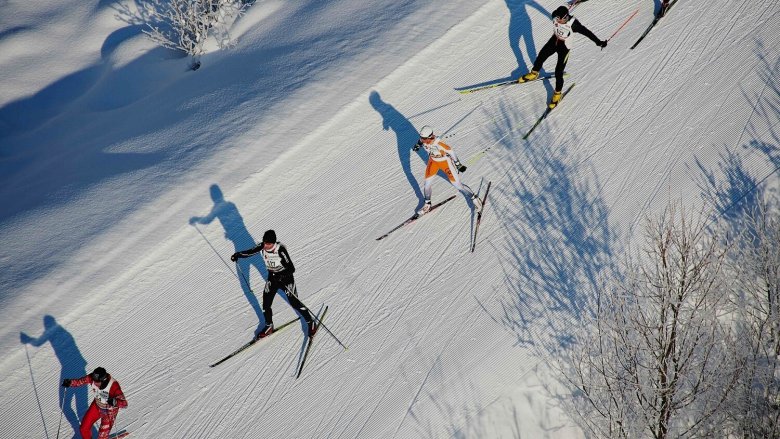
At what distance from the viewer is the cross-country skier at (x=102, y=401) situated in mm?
9031

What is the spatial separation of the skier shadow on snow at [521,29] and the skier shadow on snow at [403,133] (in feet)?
8.11

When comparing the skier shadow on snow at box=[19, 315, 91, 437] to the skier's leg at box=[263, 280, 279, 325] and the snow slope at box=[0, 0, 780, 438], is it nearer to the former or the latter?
the snow slope at box=[0, 0, 780, 438]

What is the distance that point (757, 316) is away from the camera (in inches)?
404

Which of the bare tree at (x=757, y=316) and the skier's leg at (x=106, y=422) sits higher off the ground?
the skier's leg at (x=106, y=422)

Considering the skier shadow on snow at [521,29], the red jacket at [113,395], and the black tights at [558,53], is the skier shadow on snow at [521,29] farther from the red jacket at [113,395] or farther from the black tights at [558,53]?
the red jacket at [113,395]

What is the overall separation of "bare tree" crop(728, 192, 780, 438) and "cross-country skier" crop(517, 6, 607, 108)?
3898 millimetres

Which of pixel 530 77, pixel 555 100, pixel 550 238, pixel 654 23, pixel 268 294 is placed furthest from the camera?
pixel 654 23

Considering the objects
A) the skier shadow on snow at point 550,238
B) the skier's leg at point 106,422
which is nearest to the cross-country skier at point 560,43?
the skier shadow on snow at point 550,238


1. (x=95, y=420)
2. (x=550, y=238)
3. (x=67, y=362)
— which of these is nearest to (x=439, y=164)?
(x=550, y=238)

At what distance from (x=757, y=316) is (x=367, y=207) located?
6.59 m

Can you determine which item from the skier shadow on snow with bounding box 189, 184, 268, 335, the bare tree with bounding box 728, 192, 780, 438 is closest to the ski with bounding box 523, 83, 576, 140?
the bare tree with bounding box 728, 192, 780, 438

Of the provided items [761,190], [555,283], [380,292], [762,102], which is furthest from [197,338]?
[762,102]

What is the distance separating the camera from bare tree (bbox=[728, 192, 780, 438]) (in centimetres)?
934

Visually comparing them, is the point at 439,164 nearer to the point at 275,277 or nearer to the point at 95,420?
the point at 275,277
